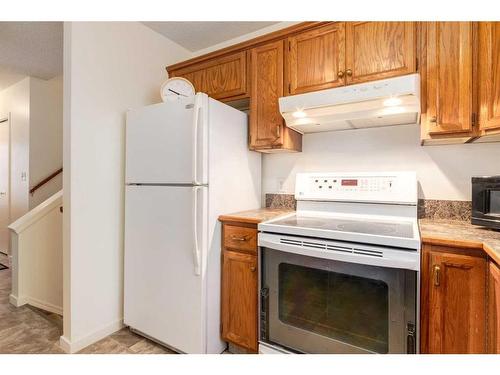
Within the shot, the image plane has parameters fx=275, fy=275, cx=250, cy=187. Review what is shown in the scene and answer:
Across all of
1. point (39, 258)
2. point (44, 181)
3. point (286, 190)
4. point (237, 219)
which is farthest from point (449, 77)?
point (44, 181)

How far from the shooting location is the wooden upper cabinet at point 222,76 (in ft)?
6.76

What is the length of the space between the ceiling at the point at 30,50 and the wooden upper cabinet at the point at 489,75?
2918mm

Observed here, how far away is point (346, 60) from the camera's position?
5.47 feet

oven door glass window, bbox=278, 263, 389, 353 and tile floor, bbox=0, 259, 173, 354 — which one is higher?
oven door glass window, bbox=278, 263, 389, 353

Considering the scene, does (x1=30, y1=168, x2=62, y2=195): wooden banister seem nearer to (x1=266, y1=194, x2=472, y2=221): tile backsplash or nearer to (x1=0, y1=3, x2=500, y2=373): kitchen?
(x1=0, y1=3, x2=500, y2=373): kitchen

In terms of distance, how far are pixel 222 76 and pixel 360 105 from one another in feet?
3.61

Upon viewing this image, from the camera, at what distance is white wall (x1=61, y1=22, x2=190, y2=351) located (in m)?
1.81

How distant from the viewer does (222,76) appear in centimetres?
214

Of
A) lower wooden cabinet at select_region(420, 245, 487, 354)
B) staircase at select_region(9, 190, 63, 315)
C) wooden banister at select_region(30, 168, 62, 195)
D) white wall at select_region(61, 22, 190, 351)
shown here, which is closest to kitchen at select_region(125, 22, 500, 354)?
lower wooden cabinet at select_region(420, 245, 487, 354)

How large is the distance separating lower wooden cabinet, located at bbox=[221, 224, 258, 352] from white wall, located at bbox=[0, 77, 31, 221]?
3326 millimetres

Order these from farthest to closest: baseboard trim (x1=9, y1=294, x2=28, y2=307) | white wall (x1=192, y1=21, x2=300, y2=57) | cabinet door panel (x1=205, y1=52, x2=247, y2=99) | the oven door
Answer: baseboard trim (x1=9, y1=294, x2=28, y2=307), white wall (x1=192, y1=21, x2=300, y2=57), cabinet door panel (x1=205, y1=52, x2=247, y2=99), the oven door

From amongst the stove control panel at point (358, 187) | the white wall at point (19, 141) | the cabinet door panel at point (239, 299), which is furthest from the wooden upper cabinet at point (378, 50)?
the white wall at point (19, 141)

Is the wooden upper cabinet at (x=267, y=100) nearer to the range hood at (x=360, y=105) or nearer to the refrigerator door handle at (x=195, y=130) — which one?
the range hood at (x=360, y=105)

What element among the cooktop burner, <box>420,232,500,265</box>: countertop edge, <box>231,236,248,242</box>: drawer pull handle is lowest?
<box>231,236,248,242</box>: drawer pull handle
